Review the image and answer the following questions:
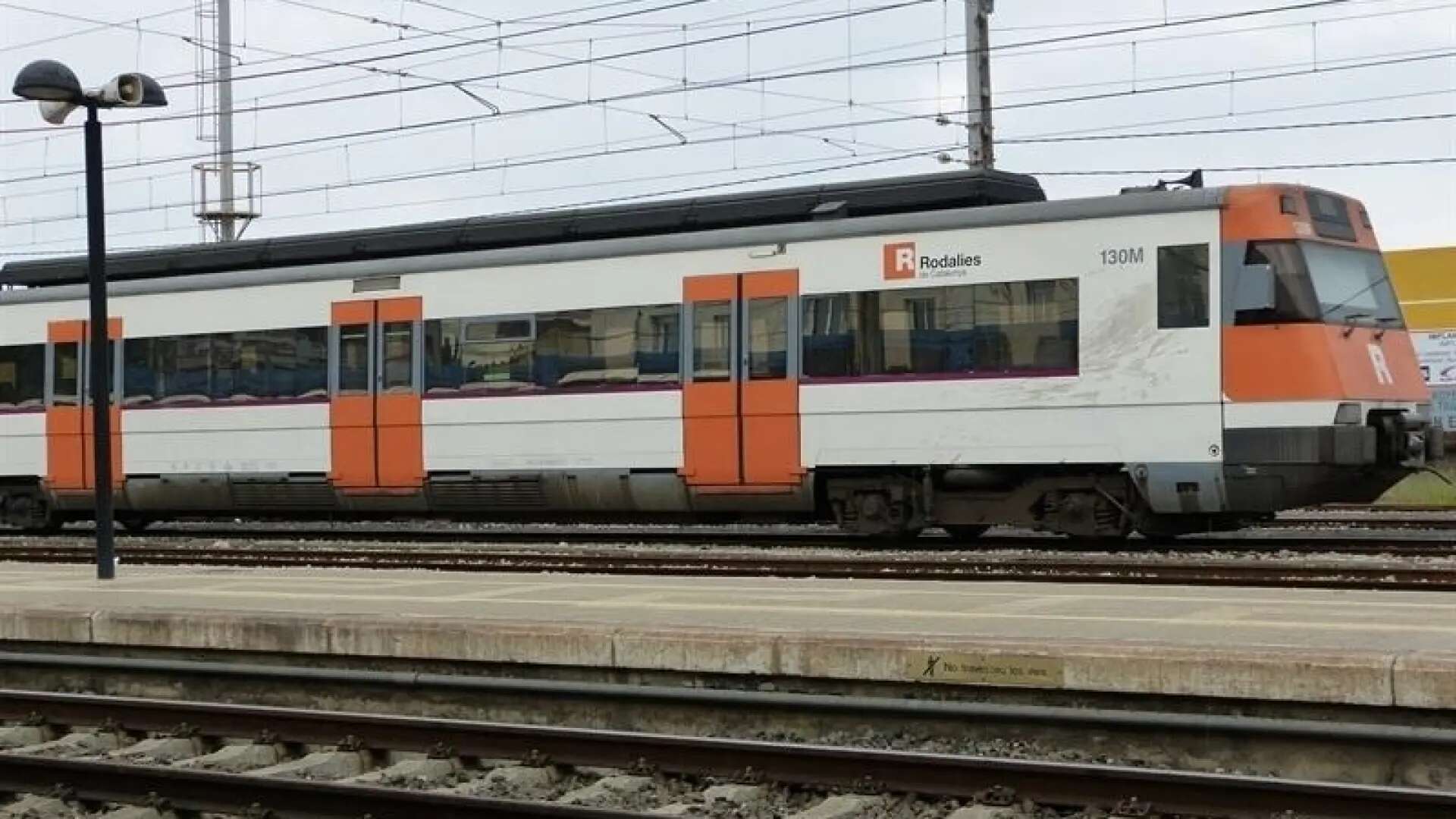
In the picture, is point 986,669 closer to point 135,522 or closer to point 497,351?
point 497,351

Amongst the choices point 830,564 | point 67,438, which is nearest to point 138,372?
point 67,438

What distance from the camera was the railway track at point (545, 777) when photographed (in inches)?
244

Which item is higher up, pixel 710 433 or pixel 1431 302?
pixel 1431 302

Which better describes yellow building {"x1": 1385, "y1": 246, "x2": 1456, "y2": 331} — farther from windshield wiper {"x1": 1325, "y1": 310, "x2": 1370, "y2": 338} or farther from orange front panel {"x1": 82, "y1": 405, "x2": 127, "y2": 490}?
orange front panel {"x1": 82, "y1": 405, "x2": 127, "y2": 490}

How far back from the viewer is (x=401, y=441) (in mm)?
18203

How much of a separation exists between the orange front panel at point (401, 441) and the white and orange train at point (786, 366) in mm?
29

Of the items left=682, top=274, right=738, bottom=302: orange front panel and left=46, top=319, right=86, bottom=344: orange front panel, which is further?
left=46, top=319, right=86, bottom=344: orange front panel

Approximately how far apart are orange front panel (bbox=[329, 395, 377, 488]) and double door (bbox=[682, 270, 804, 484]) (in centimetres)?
386

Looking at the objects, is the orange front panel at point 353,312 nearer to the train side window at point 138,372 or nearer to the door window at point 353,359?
the door window at point 353,359

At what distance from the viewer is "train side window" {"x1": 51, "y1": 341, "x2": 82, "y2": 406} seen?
67.2ft

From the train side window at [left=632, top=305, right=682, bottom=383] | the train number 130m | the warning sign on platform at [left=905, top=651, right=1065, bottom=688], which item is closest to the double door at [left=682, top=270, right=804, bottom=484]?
the train side window at [left=632, top=305, right=682, bottom=383]

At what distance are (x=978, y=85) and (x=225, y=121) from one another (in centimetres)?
1441

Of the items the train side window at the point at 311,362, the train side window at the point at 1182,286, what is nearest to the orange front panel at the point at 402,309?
the train side window at the point at 311,362

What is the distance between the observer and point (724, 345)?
1625 cm
